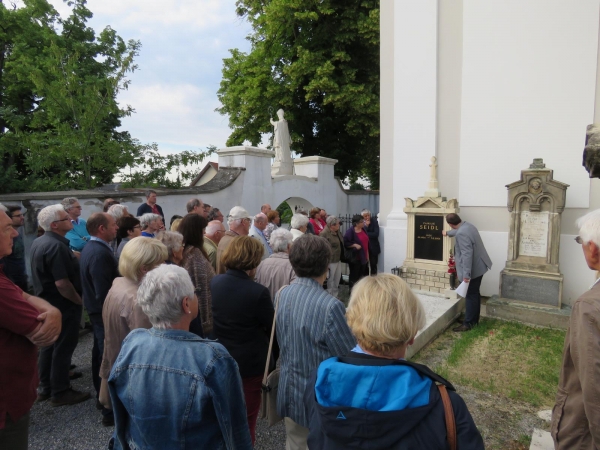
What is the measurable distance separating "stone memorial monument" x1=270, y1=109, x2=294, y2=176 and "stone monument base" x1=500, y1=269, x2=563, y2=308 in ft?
22.6

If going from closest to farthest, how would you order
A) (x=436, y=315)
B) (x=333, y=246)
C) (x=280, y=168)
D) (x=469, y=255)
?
1. (x=469, y=255)
2. (x=436, y=315)
3. (x=333, y=246)
4. (x=280, y=168)

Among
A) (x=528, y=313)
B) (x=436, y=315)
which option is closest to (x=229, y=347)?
(x=436, y=315)

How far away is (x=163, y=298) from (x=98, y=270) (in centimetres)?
195

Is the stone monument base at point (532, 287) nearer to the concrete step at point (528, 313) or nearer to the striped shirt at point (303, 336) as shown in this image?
the concrete step at point (528, 313)

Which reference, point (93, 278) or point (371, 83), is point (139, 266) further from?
point (371, 83)

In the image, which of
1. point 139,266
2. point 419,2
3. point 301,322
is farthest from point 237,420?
point 419,2

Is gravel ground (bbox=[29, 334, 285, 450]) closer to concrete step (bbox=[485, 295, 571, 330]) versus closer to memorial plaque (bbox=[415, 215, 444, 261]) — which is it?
concrete step (bbox=[485, 295, 571, 330])

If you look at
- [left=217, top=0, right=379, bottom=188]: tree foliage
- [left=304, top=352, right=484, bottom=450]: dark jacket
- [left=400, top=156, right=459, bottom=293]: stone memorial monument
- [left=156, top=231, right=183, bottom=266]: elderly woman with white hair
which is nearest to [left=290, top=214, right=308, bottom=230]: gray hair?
[left=156, top=231, right=183, bottom=266]: elderly woman with white hair

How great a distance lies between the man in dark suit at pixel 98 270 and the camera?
3191 millimetres

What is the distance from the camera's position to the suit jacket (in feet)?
18.8

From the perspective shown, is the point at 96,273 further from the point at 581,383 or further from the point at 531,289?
the point at 531,289

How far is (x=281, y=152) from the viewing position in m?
11.8

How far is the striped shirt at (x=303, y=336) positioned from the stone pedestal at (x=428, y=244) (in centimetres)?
558

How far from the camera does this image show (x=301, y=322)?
83.0 inches
